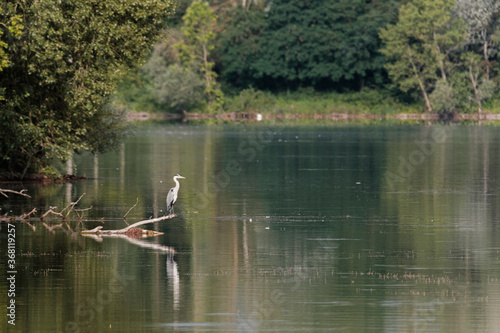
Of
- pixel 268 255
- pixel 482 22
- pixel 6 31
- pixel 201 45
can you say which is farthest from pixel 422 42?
pixel 268 255

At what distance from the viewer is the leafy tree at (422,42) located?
11481cm

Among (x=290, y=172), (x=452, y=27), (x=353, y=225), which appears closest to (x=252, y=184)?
(x=290, y=172)

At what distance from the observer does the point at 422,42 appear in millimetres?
119438

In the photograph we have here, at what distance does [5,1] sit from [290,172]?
18.4 meters

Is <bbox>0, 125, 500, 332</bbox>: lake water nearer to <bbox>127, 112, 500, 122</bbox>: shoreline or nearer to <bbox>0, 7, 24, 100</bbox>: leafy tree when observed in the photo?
<bbox>0, 7, 24, 100</bbox>: leafy tree

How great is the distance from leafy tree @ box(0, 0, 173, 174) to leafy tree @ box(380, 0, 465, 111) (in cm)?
8302

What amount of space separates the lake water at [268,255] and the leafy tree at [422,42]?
73221 millimetres

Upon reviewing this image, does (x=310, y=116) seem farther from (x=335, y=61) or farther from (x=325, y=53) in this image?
(x=325, y=53)

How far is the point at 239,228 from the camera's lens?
25.6 meters

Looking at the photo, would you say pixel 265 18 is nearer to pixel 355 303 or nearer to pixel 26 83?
pixel 26 83

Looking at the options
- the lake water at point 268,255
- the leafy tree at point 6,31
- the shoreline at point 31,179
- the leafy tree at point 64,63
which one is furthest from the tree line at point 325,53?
the leafy tree at point 6,31

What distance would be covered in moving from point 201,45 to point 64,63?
9594 centimetres

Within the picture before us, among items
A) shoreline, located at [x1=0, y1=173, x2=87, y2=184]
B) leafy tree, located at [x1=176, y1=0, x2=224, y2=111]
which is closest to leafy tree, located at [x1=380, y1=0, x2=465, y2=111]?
leafy tree, located at [x1=176, y1=0, x2=224, y2=111]

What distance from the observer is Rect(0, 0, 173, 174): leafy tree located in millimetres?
30500
